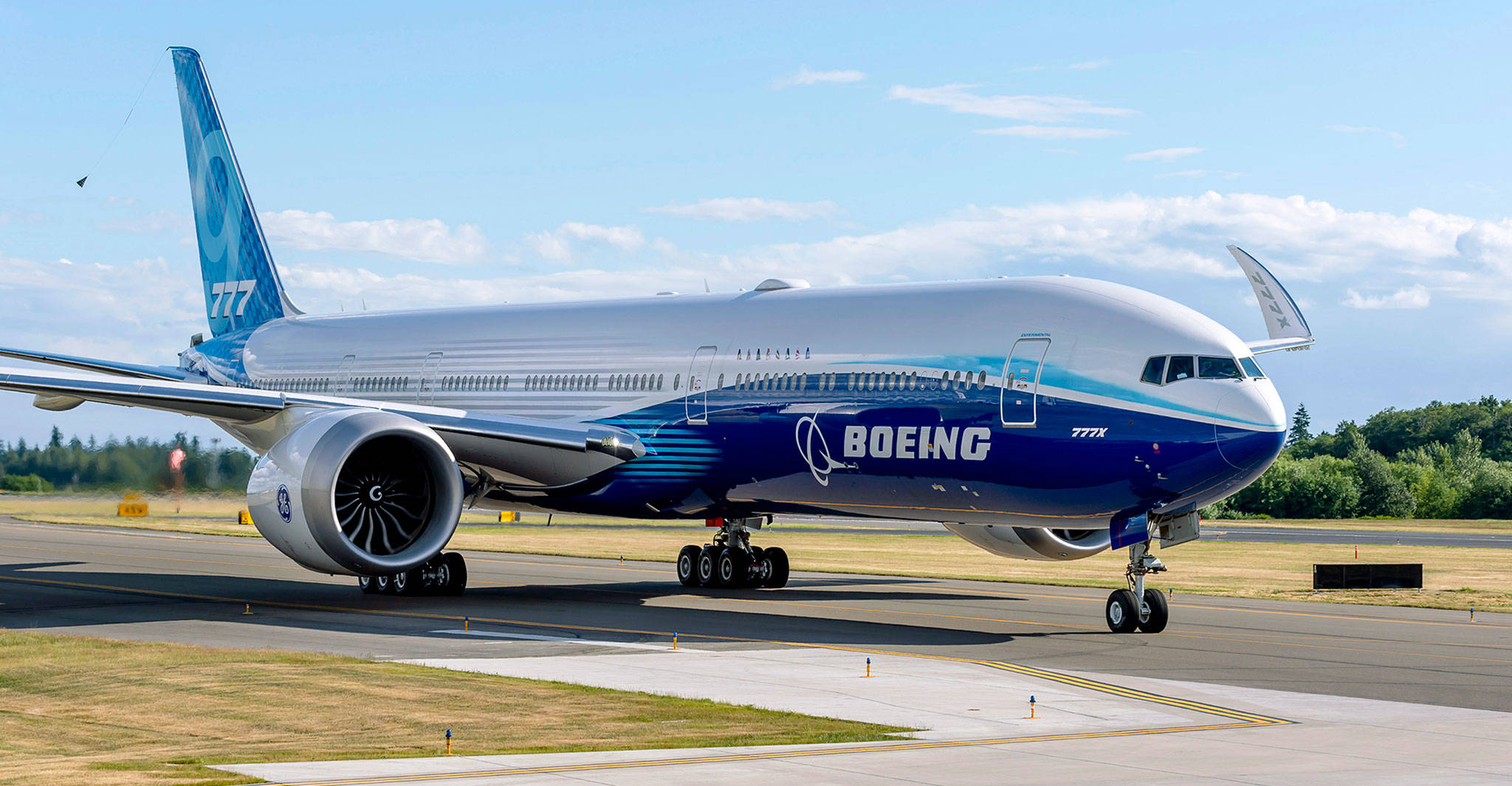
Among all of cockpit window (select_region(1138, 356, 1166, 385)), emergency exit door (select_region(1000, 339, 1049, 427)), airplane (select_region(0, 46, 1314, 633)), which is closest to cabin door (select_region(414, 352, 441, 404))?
airplane (select_region(0, 46, 1314, 633))

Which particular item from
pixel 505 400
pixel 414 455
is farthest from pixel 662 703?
pixel 505 400

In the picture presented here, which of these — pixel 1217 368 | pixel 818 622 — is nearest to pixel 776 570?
pixel 818 622

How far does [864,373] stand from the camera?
72.4 feet

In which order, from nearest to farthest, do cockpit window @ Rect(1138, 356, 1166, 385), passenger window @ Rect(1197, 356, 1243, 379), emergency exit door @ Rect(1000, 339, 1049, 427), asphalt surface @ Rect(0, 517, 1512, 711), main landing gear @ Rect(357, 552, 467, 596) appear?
1. asphalt surface @ Rect(0, 517, 1512, 711)
2. passenger window @ Rect(1197, 356, 1243, 379)
3. cockpit window @ Rect(1138, 356, 1166, 385)
4. emergency exit door @ Rect(1000, 339, 1049, 427)
5. main landing gear @ Rect(357, 552, 467, 596)

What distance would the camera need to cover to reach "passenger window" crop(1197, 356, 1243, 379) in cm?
1934

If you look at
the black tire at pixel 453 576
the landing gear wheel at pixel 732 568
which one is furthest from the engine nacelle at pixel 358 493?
the landing gear wheel at pixel 732 568

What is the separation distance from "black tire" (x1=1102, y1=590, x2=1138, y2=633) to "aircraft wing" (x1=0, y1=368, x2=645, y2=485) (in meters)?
7.68

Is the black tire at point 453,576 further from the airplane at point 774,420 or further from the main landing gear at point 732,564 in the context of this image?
the main landing gear at point 732,564

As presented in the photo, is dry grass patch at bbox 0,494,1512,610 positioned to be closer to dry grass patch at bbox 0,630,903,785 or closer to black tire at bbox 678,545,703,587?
black tire at bbox 678,545,703,587

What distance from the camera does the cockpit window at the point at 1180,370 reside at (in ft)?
63.7

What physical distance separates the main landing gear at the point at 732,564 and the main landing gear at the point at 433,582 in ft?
12.3

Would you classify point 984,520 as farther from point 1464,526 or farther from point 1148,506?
point 1464,526

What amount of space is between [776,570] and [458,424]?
6564 millimetres

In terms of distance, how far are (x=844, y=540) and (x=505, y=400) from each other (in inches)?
885
